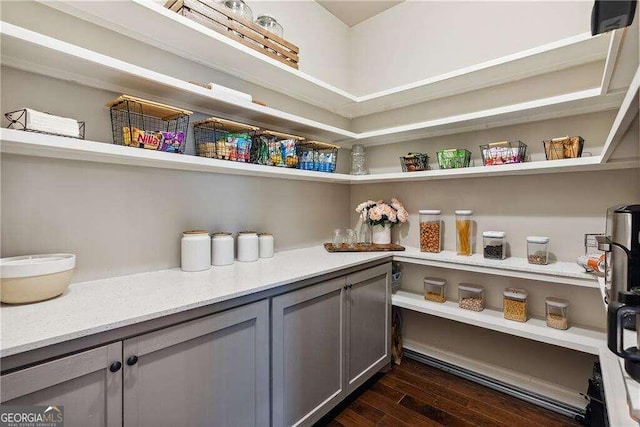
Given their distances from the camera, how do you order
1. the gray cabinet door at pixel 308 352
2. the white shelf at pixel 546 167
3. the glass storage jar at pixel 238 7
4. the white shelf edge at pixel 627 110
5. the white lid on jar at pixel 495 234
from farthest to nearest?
the white lid on jar at pixel 495 234 → the glass storage jar at pixel 238 7 → the white shelf at pixel 546 167 → the gray cabinet door at pixel 308 352 → the white shelf edge at pixel 627 110

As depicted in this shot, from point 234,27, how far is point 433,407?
242 centimetres

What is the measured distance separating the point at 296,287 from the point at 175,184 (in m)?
0.84

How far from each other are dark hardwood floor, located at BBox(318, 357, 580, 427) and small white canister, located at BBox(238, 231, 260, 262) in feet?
3.34

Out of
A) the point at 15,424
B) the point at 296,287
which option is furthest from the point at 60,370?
the point at 296,287

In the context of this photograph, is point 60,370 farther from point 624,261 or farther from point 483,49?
point 483,49

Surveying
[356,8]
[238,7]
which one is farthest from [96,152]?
[356,8]

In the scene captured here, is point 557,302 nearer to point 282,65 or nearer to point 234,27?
point 282,65

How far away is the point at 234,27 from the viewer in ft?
5.02

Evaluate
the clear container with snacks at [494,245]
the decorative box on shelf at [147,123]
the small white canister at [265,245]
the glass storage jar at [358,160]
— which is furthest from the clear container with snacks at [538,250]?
the decorative box on shelf at [147,123]

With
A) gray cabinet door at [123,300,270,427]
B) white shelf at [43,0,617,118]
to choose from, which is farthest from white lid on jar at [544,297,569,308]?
gray cabinet door at [123,300,270,427]

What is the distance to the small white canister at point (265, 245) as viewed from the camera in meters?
1.88

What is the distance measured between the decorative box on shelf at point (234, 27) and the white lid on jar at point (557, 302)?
208cm

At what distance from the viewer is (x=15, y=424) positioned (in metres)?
0.77

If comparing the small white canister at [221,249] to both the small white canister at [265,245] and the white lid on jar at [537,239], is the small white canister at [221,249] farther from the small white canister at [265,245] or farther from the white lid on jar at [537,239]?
the white lid on jar at [537,239]
